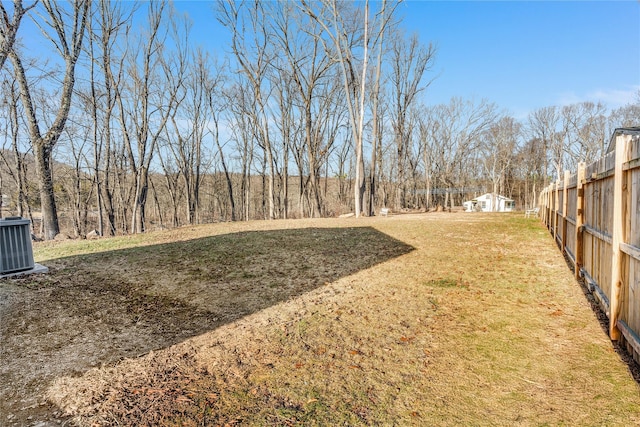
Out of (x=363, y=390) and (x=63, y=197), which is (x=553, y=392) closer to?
(x=363, y=390)

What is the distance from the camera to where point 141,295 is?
436cm

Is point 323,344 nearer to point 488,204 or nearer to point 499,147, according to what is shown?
point 488,204

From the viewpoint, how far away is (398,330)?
3.03 meters

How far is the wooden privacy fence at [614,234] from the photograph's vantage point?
7.26ft

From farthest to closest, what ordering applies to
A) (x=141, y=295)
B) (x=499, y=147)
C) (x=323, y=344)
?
1. (x=499, y=147)
2. (x=141, y=295)
3. (x=323, y=344)

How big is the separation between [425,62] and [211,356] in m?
25.7

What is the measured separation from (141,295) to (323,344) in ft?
9.63

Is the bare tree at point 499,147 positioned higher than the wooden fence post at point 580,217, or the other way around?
the bare tree at point 499,147

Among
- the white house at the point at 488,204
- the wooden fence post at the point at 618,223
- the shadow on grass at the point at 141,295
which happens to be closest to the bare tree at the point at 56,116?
the shadow on grass at the point at 141,295

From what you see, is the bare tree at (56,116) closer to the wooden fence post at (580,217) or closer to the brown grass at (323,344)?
the brown grass at (323,344)

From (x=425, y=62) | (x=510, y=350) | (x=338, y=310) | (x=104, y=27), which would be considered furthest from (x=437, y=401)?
(x=425, y=62)

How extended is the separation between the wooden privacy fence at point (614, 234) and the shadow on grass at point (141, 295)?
9.62ft

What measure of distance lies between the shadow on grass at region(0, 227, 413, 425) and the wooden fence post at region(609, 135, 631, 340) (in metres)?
3.15

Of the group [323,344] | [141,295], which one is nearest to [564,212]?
[323,344]
